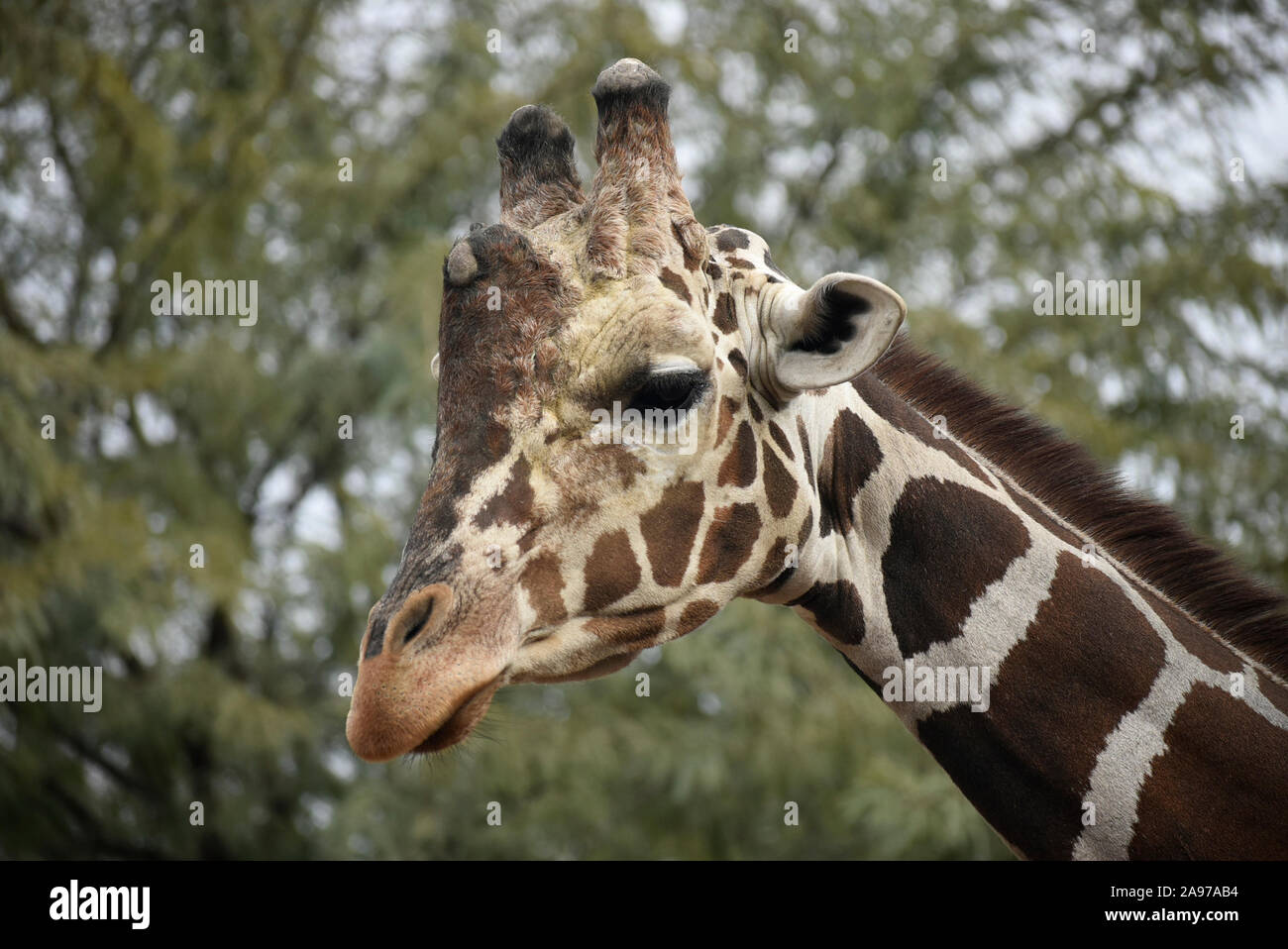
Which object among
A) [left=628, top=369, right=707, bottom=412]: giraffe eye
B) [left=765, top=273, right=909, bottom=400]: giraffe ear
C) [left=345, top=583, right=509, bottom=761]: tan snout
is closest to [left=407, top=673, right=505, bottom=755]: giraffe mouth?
[left=345, top=583, right=509, bottom=761]: tan snout

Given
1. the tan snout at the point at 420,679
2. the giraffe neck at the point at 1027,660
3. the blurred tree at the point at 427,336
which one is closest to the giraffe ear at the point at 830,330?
the giraffe neck at the point at 1027,660

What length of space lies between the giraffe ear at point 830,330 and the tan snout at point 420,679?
126cm

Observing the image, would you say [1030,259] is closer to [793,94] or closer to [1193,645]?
[793,94]

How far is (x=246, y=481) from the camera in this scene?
50.5ft

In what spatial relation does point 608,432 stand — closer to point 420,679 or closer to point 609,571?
point 609,571

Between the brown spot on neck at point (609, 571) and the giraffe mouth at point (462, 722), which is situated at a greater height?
the brown spot on neck at point (609, 571)

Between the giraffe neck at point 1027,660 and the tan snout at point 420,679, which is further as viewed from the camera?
the giraffe neck at point 1027,660

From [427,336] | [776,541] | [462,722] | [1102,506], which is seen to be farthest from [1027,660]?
[427,336]

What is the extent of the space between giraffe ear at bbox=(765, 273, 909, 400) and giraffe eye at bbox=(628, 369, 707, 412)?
29 cm

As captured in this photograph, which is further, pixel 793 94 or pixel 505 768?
pixel 793 94

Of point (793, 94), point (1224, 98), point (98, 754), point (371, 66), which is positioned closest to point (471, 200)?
point (371, 66)

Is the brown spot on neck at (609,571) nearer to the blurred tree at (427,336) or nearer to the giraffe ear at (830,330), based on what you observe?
the giraffe ear at (830,330)

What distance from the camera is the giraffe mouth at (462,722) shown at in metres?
3.31

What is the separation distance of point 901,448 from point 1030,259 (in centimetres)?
1185
